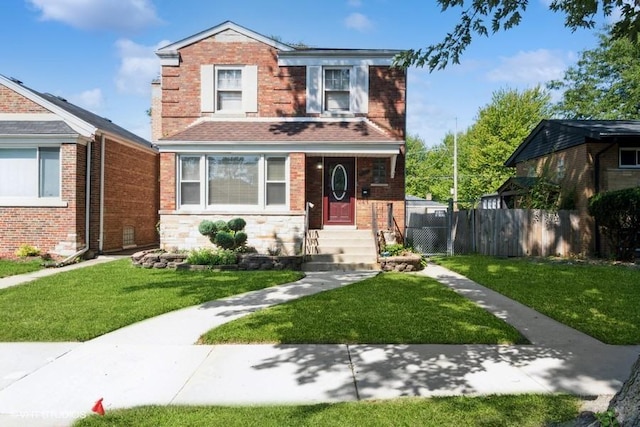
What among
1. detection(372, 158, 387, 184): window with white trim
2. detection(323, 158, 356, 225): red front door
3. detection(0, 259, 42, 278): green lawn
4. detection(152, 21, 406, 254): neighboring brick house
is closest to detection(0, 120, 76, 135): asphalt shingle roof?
detection(152, 21, 406, 254): neighboring brick house

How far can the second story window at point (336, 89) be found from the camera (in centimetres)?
1433

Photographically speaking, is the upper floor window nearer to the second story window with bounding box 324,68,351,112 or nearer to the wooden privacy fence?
the wooden privacy fence

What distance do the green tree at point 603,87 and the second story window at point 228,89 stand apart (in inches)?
1143

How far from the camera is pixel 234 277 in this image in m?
9.80

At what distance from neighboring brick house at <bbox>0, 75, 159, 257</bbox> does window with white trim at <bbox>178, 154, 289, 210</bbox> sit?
3073 mm

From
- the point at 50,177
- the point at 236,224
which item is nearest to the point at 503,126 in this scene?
the point at 236,224

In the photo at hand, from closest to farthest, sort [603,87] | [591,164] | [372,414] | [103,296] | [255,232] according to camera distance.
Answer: [372,414]
[103,296]
[255,232]
[591,164]
[603,87]

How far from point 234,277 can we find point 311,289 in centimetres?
221

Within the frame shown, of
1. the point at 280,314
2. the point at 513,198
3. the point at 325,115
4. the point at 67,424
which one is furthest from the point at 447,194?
the point at 67,424

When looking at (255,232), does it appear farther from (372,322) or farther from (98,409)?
(98,409)

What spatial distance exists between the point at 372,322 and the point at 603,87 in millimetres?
36650

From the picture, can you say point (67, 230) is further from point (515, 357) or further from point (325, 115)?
point (515, 357)

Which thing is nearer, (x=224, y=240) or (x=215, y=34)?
(x=224, y=240)

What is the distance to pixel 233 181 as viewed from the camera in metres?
13.2
